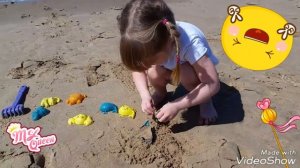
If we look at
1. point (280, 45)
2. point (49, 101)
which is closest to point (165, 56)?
point (280, 45)

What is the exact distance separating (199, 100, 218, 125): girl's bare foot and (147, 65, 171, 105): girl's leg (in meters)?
0.25

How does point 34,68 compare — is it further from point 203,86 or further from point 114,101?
point 203,86

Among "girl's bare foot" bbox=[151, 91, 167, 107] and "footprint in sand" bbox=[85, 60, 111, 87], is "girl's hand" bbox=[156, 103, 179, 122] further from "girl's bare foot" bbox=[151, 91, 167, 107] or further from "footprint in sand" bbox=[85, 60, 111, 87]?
"footprint in sand" bbox=[85, 60, 111, 87]

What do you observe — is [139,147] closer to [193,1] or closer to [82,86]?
[82,86]

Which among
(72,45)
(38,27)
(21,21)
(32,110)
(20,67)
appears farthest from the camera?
(21,21)

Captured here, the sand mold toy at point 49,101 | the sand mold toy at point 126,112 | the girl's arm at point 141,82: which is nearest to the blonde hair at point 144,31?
the girl's arm at point 141,82

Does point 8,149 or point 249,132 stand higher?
point 249,132

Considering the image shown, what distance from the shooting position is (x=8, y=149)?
2.03m

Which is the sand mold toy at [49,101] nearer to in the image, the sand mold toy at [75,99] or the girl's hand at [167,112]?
the sand mold toy at [75,99]

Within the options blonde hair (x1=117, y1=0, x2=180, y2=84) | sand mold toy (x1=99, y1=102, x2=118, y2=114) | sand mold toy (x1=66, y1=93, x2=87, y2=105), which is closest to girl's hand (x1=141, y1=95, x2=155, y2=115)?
sand mold toy (x1=99, y1=102, x2=118, y2=114)

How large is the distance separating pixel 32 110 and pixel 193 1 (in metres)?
2.39

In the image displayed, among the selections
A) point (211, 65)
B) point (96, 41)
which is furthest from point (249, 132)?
point (96, 41)

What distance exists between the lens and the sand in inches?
75.4

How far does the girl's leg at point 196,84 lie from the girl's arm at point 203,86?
2.0 inches
